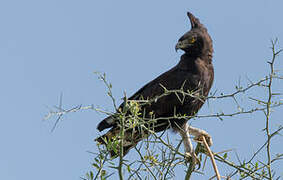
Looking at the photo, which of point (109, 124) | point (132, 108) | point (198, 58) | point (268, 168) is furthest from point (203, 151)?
point (198, 58)

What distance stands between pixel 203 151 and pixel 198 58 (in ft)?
7.40

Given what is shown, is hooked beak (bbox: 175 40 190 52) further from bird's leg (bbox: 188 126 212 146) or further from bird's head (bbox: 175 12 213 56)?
bird's leg (bbox: 188 126 212 146)

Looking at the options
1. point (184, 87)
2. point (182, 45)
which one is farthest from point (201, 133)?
point (182, 45)

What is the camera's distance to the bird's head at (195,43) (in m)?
6.41

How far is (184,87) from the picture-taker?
595cm

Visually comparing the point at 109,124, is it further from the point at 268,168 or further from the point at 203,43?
the point at 268,168

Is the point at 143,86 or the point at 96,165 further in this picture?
the point at 143,86

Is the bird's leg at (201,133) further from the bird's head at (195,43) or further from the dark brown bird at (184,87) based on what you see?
the bird's head at (195,43)

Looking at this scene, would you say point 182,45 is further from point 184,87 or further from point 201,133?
point 201,133

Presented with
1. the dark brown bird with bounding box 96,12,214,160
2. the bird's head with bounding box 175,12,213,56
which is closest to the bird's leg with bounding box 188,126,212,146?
the dark brown bird with bounding box 96,12,214,160

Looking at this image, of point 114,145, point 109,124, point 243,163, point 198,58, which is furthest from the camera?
point 198,58

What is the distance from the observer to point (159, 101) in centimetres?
598

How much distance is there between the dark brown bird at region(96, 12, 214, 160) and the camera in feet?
19.1

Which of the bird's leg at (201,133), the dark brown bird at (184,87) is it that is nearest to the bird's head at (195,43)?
the dark brown bird at (184,87)
